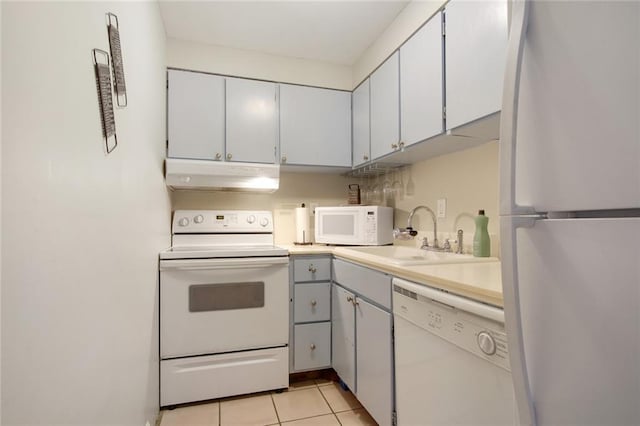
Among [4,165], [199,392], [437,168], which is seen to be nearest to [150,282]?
[199,392]

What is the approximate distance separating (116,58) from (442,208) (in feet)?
5.85

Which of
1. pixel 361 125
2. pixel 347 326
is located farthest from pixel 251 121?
pixel 347 326

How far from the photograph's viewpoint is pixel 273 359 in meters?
2.04

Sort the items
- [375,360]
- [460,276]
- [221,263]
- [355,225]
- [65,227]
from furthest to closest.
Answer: [355,225] < [221,263] < [375,360] < [460,276] < [65,227]

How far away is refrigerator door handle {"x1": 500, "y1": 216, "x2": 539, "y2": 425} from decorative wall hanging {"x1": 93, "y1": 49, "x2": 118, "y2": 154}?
107 cm

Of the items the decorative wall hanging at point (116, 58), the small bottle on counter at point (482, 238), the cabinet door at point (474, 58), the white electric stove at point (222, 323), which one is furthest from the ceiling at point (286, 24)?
the white electric stove at point (222, 323)

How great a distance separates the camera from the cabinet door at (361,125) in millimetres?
2344

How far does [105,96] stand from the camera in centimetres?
93

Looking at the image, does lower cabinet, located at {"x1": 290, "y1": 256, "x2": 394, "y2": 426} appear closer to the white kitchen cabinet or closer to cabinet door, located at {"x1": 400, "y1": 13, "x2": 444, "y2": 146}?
the white kitchen cabinet

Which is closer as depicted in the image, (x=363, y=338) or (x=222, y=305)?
(x=363, y=338)

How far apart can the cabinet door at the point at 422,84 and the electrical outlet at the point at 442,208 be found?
44 cm

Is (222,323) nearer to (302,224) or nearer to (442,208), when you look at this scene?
(302,224)

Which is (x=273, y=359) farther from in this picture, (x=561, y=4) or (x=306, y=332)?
(x=561, y=4)

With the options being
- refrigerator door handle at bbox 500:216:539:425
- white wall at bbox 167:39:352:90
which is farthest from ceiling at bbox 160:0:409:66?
refrigerator door handle at bbox 500:216:539:425
